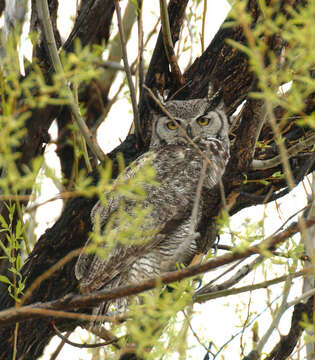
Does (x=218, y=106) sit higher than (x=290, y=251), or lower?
higher

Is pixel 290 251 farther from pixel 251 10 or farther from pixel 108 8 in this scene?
pixel 108 8

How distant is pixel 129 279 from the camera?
2133mm

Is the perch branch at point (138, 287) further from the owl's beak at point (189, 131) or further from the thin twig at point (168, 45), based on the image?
the thin twig at point (168, 45)

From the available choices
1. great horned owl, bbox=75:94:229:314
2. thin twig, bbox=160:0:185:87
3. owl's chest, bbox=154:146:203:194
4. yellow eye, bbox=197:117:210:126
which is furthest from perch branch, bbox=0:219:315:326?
thin twig, bbox=160:0:185:87

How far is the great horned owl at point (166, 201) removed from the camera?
1.99 metres

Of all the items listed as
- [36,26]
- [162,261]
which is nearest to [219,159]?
[162,261]

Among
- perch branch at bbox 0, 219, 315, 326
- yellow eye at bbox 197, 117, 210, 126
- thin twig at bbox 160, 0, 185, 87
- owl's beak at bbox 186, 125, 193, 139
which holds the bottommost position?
perch branch at bbox 0, 219, 315, 326

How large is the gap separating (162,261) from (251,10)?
3.43 feet

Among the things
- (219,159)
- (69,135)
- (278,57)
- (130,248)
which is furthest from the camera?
(69,135)

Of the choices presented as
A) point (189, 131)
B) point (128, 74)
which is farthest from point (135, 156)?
point (128, 74)

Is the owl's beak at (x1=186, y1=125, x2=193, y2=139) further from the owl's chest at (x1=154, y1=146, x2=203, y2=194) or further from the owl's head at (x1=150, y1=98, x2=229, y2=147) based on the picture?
the owl's chest at (x1=154, y1=146, x2=203, y2=194)

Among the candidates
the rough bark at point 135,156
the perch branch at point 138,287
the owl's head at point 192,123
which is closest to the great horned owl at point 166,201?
the owl's head at point 192,123

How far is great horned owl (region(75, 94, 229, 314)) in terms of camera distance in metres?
1.99

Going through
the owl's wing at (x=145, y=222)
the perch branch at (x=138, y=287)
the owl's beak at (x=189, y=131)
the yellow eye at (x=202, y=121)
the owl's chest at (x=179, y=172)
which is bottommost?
the perch branch at (x=138, y=287)
